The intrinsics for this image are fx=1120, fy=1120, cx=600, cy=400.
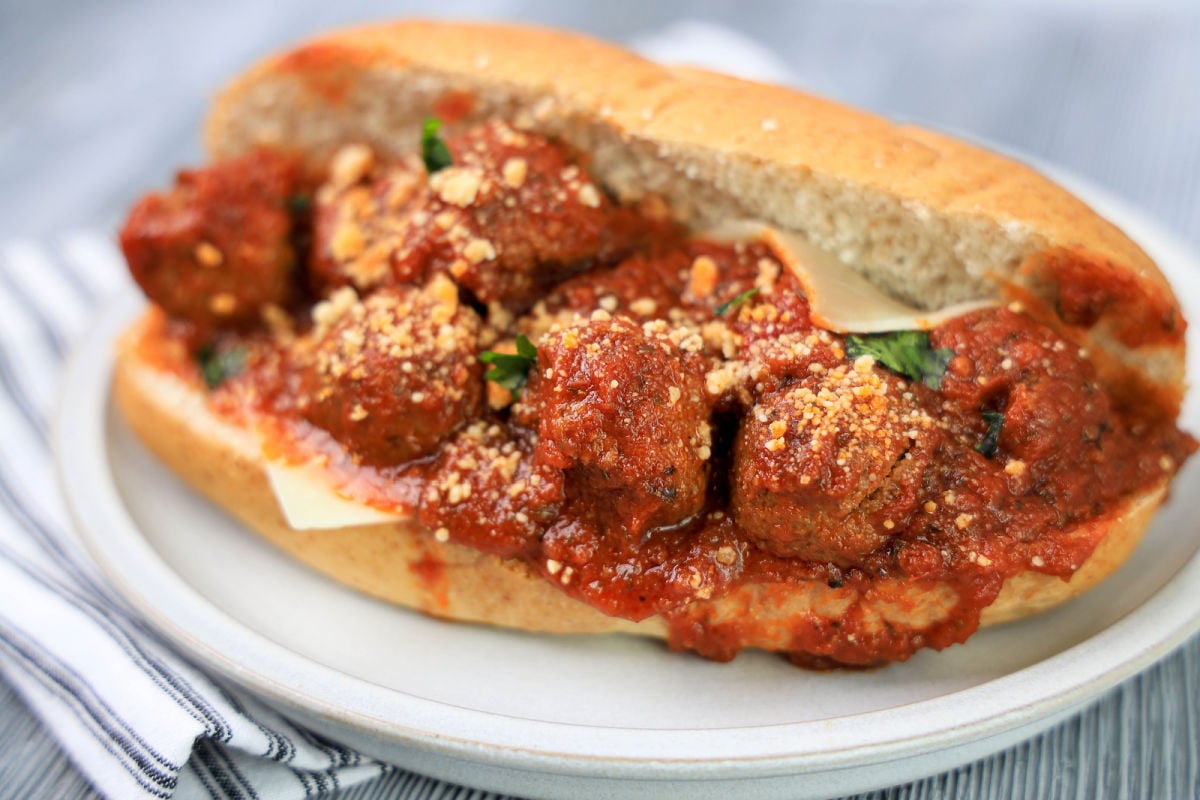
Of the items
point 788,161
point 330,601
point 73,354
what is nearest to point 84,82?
point 73,354

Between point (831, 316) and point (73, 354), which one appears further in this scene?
point (73, 354)

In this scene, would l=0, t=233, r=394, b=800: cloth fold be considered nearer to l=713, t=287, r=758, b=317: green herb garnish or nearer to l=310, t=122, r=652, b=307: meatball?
l=310, t=122, r=652, b=307: meatball

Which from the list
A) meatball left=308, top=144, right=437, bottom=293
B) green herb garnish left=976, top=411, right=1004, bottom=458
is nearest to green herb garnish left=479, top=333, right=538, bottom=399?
meatball left=308, top=144, right=437, bottom=293

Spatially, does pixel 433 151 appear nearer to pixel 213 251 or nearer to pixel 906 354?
pixel 213 251

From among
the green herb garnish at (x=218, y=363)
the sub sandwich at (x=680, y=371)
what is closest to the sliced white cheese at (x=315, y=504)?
the sub sandwich at (x=680, y=371)

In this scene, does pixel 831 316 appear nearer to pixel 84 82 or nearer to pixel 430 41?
pixel 430 41
